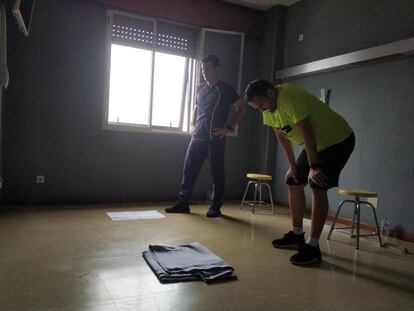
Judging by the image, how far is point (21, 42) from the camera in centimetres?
351

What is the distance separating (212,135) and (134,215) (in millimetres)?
1090

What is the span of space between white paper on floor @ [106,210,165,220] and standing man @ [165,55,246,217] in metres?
0.17

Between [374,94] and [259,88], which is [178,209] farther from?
[374,94]

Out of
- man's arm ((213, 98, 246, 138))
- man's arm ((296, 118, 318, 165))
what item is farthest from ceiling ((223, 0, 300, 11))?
man's arm ((296, 118, 318, 165))

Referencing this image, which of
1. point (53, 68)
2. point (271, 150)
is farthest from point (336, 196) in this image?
point (53, 68)

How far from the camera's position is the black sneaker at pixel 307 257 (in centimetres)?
222

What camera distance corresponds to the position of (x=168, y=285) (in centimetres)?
179

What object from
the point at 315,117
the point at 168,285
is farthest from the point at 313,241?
the point at 168,285

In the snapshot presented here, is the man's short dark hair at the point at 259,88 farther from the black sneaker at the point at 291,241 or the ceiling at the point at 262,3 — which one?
the ceiling at the point at 262,3

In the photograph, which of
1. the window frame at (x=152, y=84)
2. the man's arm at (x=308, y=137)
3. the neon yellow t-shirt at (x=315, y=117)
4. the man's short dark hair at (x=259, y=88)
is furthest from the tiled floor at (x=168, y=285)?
the window frame at (x=152, y=84)

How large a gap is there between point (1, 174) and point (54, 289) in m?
→ 2.29

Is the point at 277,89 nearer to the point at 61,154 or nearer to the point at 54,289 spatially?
the point at 54,289

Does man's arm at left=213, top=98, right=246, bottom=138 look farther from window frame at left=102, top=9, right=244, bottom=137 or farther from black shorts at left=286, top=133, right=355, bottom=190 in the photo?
black shorts at left=286, top=133, right=355, bottom=190

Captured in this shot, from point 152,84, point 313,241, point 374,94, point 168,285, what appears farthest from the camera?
point 152,84
